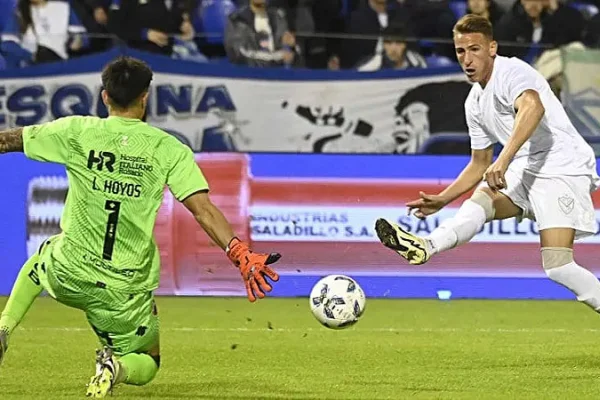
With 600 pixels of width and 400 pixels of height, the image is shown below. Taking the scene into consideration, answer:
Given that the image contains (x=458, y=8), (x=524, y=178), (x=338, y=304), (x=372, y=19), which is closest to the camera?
(x=338, y=304)

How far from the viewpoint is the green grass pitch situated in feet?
24.0

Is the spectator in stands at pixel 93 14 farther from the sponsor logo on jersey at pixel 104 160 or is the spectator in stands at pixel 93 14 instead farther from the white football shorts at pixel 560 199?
the sponsor logo on jersey at pixel 104 160

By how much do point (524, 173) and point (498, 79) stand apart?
2.10ft

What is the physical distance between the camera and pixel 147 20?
1534 centimetres

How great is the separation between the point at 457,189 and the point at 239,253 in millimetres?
2724

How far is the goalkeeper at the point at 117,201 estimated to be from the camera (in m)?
6.58

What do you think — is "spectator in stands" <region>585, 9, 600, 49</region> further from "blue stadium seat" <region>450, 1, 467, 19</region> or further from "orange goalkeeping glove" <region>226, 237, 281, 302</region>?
"orange goalkeeping glove" <region>226, 237, 281, 302</region>

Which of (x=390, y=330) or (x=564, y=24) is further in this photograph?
(x=564, y=24)

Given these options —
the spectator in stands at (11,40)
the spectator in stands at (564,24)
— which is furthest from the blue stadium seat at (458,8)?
the spectator in stands at (11,40)

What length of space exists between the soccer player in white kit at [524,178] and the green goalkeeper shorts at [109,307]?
201 cm

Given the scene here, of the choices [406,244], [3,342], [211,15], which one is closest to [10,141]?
[3,342]

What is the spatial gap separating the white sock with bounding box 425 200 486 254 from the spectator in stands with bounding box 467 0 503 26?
7.73 meters

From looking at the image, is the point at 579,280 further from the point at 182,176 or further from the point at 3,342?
the point at 3,342

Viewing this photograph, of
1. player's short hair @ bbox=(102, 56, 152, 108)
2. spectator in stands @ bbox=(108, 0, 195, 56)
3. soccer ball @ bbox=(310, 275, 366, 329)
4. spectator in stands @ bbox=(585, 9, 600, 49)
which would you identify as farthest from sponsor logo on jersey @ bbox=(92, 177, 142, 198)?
spectator in stands @ bbox=(585, 9, 600, 49)
